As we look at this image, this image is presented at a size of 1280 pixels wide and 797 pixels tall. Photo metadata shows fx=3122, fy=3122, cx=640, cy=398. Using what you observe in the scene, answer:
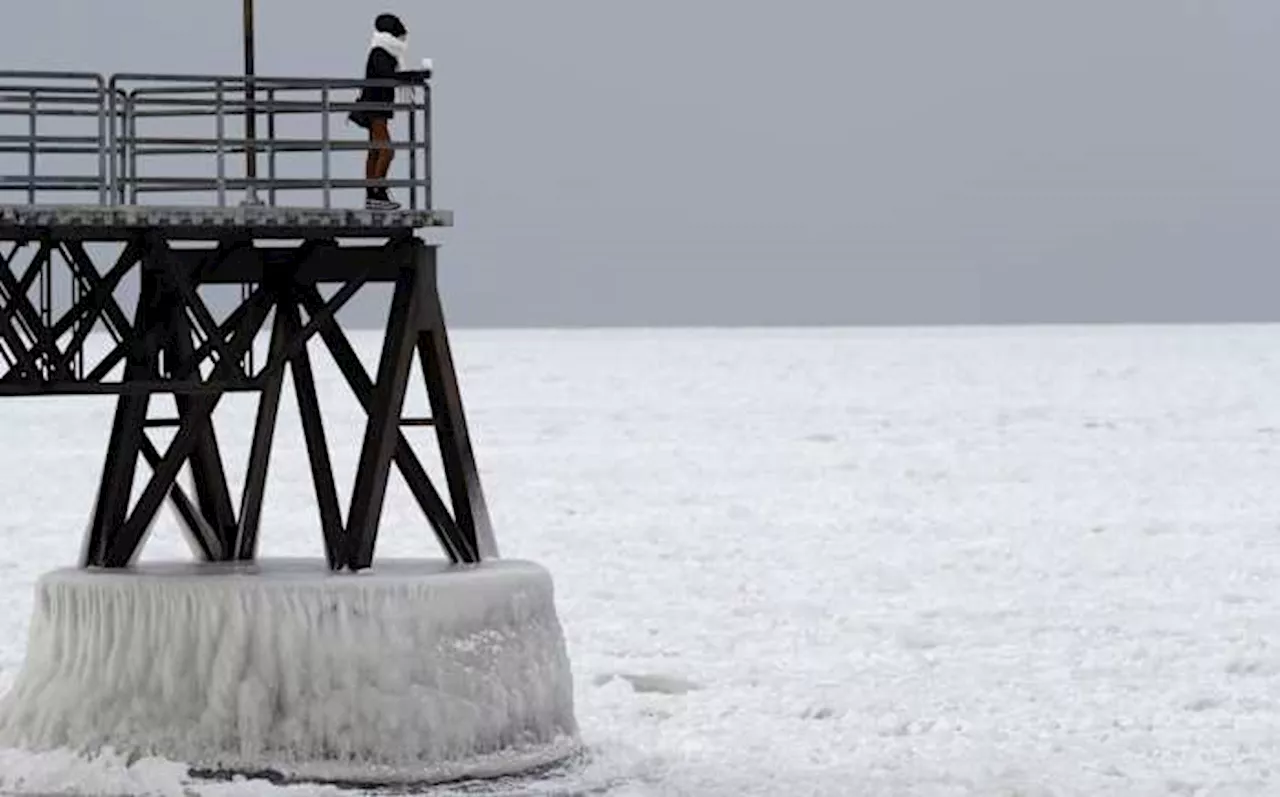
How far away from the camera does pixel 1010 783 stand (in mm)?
22719

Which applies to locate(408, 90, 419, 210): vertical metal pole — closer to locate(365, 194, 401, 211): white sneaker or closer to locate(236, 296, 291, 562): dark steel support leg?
locate(365, 194, 401, 211): white sneaker

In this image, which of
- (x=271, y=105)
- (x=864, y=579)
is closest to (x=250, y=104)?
(x=271, y=105)

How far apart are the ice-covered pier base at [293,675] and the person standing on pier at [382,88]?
3.03 meters

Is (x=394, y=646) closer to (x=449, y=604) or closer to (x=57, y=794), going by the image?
(x=449, y=604)

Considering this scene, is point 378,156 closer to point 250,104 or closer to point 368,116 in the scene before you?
point 368,116

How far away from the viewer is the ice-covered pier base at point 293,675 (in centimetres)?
2155

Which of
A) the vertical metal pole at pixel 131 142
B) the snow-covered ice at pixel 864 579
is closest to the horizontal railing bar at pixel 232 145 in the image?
the vertical metal pole at pixel 131 142

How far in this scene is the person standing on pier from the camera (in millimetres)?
23062

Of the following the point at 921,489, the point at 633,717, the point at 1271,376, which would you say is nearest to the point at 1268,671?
the point at 633,717

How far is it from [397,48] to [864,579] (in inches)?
632

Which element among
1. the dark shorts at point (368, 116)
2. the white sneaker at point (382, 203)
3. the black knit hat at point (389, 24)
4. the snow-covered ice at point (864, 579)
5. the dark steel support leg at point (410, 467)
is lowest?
the snow-covered ice at point (864, 579)

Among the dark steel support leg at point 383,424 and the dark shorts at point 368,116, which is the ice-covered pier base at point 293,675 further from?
the dark shorts at point 368,116

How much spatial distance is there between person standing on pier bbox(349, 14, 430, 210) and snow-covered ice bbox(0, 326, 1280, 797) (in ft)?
15.1

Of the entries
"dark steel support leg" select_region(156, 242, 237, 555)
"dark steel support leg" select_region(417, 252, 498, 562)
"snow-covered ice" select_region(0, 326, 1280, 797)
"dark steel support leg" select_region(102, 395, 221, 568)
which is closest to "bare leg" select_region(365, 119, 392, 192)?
"dark steel support leg" select_region(417, 252, 498, 562)
